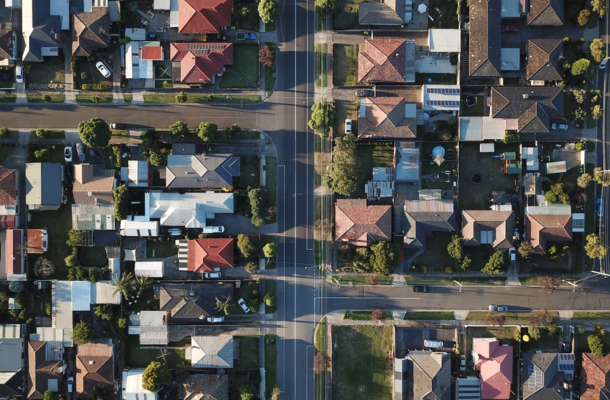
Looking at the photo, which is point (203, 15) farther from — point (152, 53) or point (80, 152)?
point (80, 152)

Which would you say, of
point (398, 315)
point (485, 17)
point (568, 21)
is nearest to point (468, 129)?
point (485, 17)

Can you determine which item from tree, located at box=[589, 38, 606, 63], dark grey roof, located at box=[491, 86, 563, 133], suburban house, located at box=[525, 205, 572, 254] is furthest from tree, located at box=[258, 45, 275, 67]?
tree, located at box=[589, 38, 606, 63]

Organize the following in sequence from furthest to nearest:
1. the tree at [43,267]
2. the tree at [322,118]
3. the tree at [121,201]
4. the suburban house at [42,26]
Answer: the tree at [43,267] < the suburban house at [42,26] < the tree at [121,201] < the tree at [322,118]

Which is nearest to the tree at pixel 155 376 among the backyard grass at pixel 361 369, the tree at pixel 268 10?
the backyard grass at pixel 361 369

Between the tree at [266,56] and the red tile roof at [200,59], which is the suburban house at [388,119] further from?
Result: the red tile roof at [200,59]


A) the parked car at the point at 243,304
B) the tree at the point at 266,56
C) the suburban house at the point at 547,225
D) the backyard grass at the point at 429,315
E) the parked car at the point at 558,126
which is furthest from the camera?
the backyard grass at the point at 429,315

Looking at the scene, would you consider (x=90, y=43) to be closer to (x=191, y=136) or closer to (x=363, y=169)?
(x=191, y=136)

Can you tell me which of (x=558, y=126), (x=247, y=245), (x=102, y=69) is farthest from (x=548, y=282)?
(x=102, y=69)

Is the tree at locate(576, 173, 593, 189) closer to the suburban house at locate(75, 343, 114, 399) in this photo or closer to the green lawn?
the green lawn
